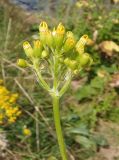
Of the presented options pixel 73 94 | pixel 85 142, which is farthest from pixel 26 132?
pixel 73 94

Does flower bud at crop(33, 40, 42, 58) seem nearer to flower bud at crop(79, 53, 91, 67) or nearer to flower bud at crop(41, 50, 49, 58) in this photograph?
flower bud at crop(41, 50, 49, 58)

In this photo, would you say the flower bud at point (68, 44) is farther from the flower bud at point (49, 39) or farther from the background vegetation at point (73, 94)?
the background vegetation at point (73, 94)

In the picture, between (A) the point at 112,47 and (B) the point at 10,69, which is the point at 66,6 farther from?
(B) the point at 10,69

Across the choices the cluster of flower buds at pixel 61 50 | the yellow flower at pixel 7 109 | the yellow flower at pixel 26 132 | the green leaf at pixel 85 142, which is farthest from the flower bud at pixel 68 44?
the green leaf at pixel 85 142

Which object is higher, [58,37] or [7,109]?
[58,37]

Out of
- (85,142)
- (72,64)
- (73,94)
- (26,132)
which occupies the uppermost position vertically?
(72,64)

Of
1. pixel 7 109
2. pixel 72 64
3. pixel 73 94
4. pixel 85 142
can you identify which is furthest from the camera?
pixel 73 94

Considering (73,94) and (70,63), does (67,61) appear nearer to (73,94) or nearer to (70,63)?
(70,63)
